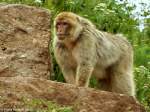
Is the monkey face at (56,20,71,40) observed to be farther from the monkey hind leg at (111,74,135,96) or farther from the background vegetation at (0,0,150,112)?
the background vegetation at (0,0,150,112)

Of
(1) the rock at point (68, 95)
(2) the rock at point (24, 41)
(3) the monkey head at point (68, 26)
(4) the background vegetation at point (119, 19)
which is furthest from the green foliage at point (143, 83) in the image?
(1) the rock at point (68, 95)

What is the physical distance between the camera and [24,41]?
10562 mm

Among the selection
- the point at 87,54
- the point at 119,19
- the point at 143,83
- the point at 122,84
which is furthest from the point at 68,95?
the point at 119,19

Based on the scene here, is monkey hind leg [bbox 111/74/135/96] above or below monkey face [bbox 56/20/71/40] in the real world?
below

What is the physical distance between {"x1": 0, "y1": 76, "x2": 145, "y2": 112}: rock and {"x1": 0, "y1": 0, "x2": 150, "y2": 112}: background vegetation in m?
3.65

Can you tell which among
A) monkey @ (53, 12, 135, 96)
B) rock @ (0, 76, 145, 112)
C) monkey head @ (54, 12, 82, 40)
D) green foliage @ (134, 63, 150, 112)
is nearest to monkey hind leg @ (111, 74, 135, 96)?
monkey @ (53, 12, 135, 96)

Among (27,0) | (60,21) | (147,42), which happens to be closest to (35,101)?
(60,21)

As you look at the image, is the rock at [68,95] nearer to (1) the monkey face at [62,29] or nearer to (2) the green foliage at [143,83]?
(1) the monkey face at [62,29]

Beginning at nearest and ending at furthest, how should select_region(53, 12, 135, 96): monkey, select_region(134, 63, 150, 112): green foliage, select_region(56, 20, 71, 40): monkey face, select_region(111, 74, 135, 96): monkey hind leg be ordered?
select_region(56, 20, 71, 40): monkey face → select_region(53, 12, 135, 96): monkey → select_region(111, 74, 135, 96): monkey hind leg → select_region(134, 63, 150, 112): green foliage

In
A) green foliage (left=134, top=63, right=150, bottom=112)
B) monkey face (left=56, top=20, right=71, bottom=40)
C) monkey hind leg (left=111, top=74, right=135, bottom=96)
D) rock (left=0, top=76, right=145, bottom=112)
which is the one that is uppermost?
monkey face (left=56, top=20, right=71, bottom=40)

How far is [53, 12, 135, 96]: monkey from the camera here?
9617mm

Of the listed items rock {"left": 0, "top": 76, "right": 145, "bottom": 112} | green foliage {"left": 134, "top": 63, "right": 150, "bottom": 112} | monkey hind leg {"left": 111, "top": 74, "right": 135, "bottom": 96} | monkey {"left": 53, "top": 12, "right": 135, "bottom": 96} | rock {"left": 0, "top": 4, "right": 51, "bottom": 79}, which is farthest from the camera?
green foliage {"left": 134, "top": 63, "right": 150, "bottom": 112}

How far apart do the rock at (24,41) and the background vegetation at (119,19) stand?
2014 mm

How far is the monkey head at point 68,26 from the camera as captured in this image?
9555mm
